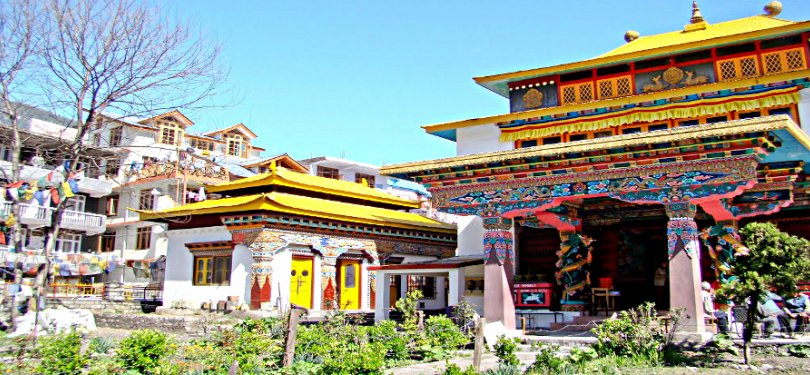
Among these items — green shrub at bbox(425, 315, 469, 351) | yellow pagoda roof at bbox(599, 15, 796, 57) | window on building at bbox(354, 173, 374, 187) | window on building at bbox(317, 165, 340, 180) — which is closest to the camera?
green shrub at bbox(425, 315, 469, 351)

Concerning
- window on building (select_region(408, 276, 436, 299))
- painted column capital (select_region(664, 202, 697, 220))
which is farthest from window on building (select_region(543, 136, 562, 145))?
window on building (select_region(408, 276, 436, 299))

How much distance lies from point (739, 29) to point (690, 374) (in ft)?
37.4

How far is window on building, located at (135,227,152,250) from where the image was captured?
3859cm

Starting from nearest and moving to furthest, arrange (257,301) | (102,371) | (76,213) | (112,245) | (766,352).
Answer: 1. (102,371)
2. (766,352)
3. (257,301)
4. (76,213)
5. (112,245)

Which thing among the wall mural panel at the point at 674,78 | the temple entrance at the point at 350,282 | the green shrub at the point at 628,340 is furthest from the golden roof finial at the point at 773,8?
the temple entrance at the point at 350,282

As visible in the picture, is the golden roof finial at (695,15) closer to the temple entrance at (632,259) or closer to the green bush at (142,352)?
the temple entrance at (632,259)

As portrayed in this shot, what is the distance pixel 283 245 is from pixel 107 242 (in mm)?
22891

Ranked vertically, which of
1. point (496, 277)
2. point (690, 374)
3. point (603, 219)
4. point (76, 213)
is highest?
point (76, 213)

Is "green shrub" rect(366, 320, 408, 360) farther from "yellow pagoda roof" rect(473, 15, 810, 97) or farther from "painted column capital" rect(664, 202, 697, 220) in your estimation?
"yellow pagoda roof" rect(473, 15, 810, 97)

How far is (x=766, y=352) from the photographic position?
1166cm

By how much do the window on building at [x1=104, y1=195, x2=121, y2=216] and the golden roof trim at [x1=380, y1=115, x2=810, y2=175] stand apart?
29.2 m

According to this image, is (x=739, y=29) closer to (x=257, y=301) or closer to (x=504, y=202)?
(x=504, y=202)

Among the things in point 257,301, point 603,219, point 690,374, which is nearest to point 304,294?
point 257,301

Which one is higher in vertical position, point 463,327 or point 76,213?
point 76,213
